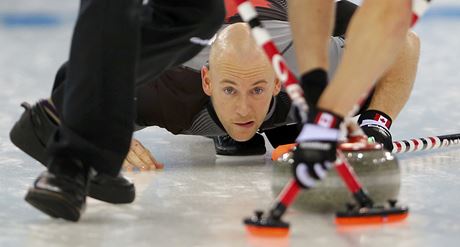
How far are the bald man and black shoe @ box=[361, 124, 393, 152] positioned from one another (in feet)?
0.72

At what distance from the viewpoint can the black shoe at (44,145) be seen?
265 centimetres

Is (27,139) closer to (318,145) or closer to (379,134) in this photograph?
(318,145)

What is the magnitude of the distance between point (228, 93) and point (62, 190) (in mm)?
1108

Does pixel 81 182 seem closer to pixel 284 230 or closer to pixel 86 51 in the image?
pixel 86 51

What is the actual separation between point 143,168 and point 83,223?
0.88m

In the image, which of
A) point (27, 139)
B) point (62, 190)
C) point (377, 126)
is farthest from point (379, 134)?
point (62, 190)

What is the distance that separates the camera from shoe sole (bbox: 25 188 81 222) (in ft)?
7.88

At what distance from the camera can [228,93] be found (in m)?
3.42

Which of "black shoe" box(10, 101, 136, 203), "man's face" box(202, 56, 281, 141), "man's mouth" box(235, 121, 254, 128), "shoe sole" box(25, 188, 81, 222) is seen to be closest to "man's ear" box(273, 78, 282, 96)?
"man's face" box(202, 56, 281, 141)

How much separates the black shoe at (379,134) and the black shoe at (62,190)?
3.97ft

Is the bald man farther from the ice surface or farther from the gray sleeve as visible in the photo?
the ice surface

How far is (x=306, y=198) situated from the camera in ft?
8.45

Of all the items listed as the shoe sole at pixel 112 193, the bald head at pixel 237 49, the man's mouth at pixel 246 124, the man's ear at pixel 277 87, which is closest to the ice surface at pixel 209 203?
the shoe sole at pixel 112 193

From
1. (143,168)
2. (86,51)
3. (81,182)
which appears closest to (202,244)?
(81,182)
